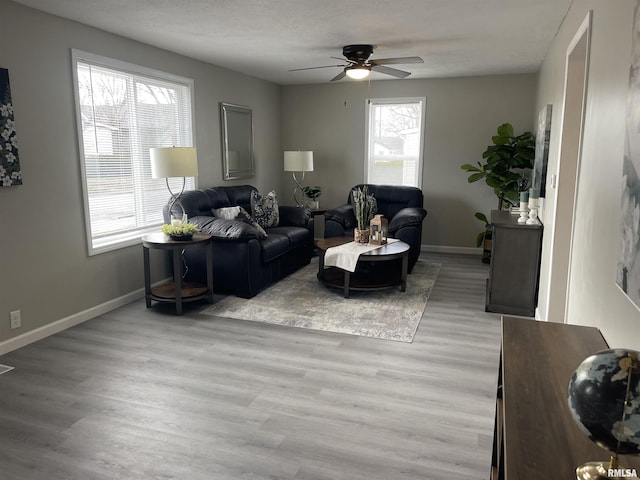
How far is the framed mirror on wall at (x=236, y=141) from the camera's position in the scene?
5.86 metres

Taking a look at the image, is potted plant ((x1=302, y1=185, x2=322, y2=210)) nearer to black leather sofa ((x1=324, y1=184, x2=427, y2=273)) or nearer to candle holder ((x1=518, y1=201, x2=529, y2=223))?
black leather sofa ((x1=324, y1=184, x2=427, y2=273))

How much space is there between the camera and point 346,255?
4.53 m

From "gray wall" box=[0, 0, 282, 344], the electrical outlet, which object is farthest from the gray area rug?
the electrical outlet

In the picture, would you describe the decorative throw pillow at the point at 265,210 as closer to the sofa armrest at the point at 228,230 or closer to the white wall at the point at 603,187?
the sofa armrest at the point at 228,230

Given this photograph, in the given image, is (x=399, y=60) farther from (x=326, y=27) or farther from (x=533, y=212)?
(x=533, y=212)

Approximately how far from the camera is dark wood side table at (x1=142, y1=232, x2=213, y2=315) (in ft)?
13.1

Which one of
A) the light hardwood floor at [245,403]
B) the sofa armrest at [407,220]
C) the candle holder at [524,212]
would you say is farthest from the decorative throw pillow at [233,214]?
the candle holder at [524,212]

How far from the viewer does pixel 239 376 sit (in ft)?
9.85

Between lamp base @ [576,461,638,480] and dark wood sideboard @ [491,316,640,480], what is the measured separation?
2cm

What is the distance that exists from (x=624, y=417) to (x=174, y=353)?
9.90 ft

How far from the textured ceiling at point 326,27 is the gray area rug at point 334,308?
2418mm

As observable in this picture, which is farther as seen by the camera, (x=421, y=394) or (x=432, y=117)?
(x=432, y=117)

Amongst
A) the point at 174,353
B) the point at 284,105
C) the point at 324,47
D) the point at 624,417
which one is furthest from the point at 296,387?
the point at 284,105

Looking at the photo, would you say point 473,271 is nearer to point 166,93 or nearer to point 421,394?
point 421,394
